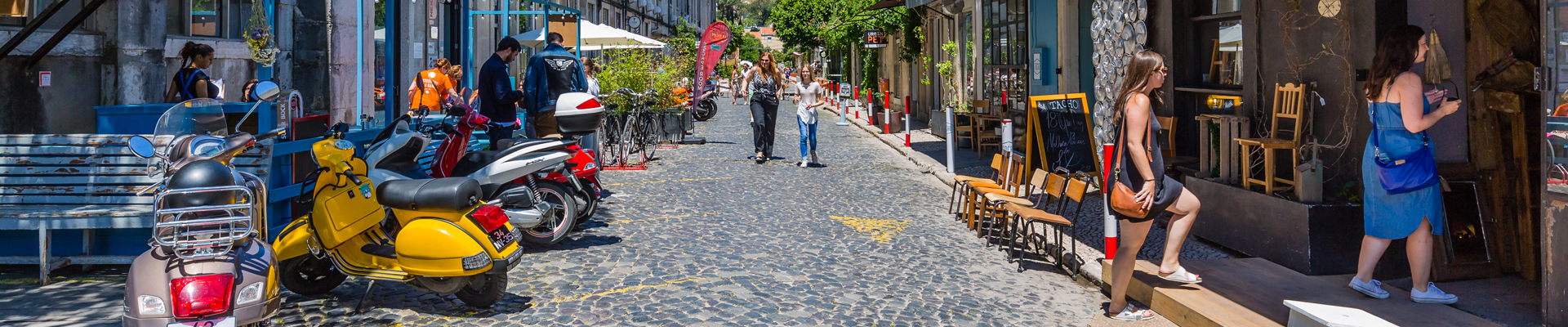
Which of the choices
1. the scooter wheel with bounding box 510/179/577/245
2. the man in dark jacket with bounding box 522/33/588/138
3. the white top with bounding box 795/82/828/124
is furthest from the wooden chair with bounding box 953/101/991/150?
the scooter wheel with bounding box 510/179/577/245

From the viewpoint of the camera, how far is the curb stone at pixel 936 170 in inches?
247

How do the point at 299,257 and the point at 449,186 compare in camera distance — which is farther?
the point at 299,257

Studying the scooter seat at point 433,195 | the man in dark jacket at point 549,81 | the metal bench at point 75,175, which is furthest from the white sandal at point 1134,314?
the man in dark jacket at point 549,81

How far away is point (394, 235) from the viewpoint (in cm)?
552

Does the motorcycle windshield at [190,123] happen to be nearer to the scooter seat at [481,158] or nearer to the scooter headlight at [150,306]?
the scooter headlight at [150,306]

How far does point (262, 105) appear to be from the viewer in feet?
21.2

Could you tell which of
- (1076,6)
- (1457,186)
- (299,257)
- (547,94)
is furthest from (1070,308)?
(1076,6)

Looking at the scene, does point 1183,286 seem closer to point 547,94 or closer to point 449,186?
point 449,186

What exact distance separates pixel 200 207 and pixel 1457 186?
5.49 metres

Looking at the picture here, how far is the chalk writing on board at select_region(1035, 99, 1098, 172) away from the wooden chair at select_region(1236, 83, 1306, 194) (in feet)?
6.61

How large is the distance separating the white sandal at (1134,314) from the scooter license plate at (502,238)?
9.12ft

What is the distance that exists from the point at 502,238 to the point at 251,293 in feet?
4.58

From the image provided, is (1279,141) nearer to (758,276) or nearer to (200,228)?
(758,276)

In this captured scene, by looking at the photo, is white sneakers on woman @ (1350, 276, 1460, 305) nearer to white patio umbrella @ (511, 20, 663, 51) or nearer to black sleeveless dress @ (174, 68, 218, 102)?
black sleeveless dress @ (174, 68, 218, 102)
